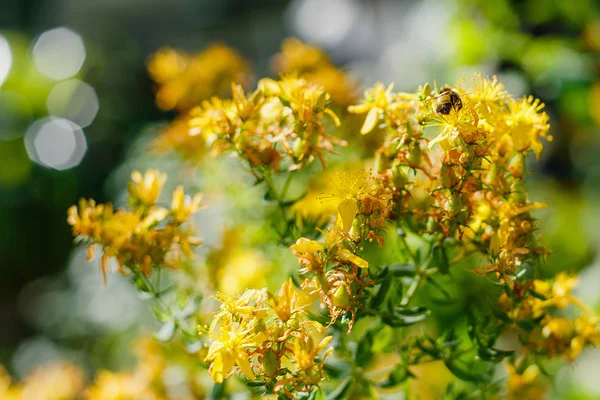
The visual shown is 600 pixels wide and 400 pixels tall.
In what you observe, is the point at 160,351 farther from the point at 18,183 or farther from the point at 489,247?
the point at 18,183

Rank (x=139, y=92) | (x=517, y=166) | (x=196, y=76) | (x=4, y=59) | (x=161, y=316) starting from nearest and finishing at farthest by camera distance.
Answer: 1. (x=517, y=166)
2. (x=161, y=316)
3. (x=196, y=76)
4. (x=4, y=59)
5. (x=139, y=92)

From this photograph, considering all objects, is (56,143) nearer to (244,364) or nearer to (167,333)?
Answer: (167,333)

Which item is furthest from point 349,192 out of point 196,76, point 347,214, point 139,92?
point 139,92

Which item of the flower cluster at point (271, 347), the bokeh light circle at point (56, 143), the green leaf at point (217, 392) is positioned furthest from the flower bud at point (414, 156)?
the bokeh light circle at point (56, 143)

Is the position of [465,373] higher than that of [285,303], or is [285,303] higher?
[285,303]

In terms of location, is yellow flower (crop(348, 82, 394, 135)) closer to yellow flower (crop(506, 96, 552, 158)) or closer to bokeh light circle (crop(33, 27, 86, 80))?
yellow flower (crop(506, 96, 552, 158))

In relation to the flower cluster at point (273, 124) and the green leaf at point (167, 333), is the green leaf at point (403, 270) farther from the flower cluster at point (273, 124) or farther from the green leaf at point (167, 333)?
the green leaf at point (167, 333)

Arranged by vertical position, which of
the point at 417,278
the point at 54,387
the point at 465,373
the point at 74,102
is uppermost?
the point at 417,278

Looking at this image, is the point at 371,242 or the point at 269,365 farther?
the point at 371,242
